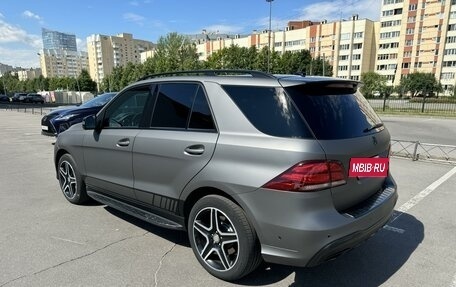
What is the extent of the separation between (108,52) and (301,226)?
151271 mm

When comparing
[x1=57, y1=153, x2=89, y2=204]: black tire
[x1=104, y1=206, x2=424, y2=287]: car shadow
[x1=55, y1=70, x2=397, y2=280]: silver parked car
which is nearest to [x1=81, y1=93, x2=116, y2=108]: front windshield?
[x1=57, y1=153, x2=89, y2=204]: black tire

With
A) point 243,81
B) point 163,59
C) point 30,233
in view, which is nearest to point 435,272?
point 243,81

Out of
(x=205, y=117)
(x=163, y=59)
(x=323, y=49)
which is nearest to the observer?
(x=205, y=117)

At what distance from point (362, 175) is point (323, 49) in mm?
92927

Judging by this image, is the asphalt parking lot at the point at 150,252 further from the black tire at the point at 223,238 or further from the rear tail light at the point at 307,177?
the rear tail light at the point at 307,177

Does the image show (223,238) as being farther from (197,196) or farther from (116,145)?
(116,145)

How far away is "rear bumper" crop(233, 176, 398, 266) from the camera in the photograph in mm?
2348

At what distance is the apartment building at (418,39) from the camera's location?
234 ft

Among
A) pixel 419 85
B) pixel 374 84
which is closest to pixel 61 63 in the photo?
pixel 374 84

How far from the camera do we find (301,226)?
92.6 inches

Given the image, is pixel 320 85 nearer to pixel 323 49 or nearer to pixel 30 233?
pixel 30 233

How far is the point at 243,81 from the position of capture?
285 centimetres

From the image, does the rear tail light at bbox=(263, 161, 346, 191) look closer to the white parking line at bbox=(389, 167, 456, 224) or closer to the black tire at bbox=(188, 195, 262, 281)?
the black tire at bbox=(188, 195, 262, 281)

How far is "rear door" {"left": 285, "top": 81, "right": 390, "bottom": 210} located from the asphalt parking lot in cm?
84
